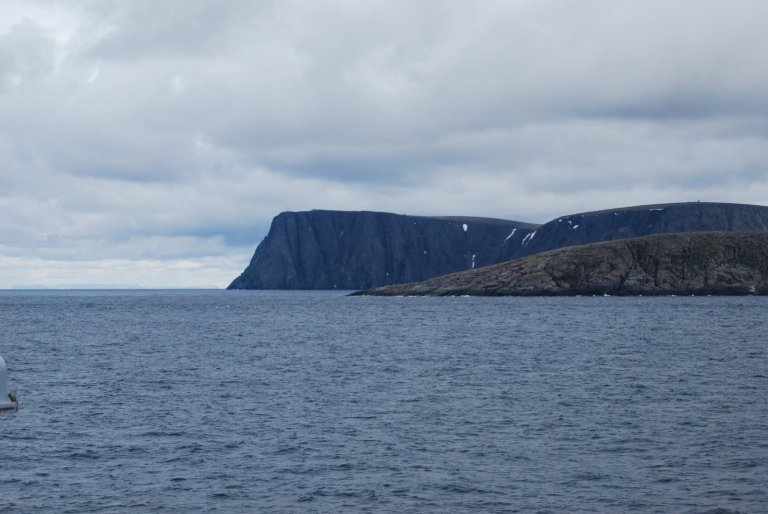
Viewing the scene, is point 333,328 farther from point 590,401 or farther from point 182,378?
point 590,401

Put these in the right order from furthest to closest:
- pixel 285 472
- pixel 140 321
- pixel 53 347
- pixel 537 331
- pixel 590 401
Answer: pixel 140 321 → pixel 537 331 → pixel 53 347 → pixel 590 401 → pixel 285 472

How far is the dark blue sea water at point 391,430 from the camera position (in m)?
29.3

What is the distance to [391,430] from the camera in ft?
132

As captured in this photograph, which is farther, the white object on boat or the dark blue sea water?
the dark blue sea water

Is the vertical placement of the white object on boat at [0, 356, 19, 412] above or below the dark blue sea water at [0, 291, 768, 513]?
above

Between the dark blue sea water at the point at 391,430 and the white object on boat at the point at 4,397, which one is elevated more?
the white object on boat at the point at 4,397

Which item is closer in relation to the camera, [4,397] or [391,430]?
[4,397]

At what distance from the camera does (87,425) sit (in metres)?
41.9

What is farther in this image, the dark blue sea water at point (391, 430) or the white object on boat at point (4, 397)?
the dark blue sea water at point (391, 430)

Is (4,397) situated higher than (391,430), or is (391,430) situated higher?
(4,397)

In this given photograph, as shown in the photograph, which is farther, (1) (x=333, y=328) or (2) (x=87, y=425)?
(1) (x=333, y=328)

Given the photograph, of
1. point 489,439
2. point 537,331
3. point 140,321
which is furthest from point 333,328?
point 489,439

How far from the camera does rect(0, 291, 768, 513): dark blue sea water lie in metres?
29.3

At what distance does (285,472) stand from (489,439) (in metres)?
10.1
